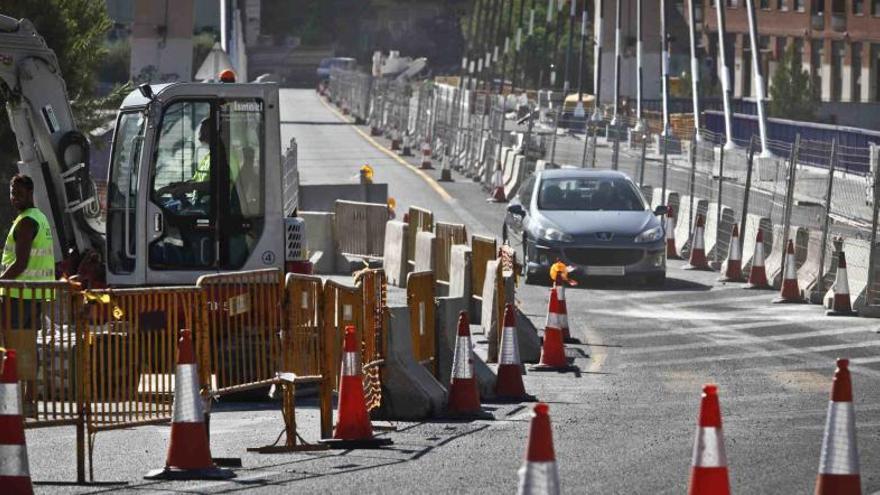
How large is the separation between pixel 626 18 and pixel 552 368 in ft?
266

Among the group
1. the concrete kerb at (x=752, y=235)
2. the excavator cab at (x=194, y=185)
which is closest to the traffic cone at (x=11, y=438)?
the excavator cab at (x=194, y=185)

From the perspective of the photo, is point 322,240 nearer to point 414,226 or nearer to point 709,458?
point 414,226

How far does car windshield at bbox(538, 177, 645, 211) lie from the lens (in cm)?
2611

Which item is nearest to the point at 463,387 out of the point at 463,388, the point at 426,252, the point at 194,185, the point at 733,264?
the point at 463,388

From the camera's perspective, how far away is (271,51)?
524 feet

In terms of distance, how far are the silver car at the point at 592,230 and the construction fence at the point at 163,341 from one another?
11.5 m

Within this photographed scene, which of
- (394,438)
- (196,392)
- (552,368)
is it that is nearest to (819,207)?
(552,368)

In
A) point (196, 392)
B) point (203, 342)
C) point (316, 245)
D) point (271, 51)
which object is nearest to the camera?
point (196, 392)

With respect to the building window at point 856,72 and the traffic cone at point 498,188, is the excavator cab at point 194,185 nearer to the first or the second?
the traffic cone at point 498,188

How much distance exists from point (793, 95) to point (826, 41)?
32.5ft

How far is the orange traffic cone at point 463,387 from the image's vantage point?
44.5 feet

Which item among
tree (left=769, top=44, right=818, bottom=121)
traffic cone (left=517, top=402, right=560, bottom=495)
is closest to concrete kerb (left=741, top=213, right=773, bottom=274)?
traffic cone (left=517, top=402, right=560, bottom=495)

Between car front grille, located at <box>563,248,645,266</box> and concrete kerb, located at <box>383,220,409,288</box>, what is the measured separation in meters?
2.17

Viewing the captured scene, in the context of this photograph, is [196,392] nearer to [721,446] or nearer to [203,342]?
[203,342]
